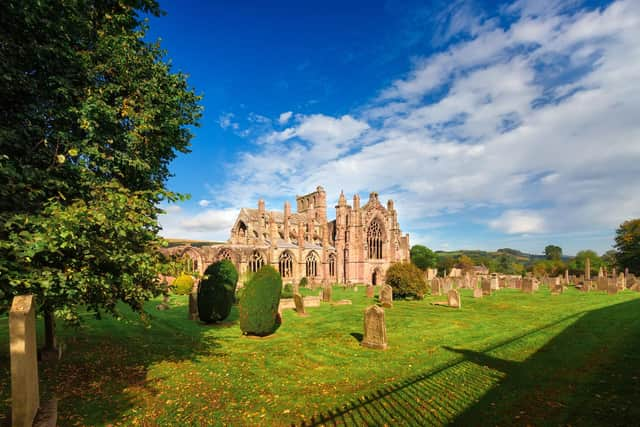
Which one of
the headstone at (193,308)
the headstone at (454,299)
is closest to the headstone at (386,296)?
the headstone at (454,299)

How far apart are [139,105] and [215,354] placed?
7669 mm

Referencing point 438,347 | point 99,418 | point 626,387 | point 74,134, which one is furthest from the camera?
point 438,347

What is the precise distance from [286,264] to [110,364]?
32735mm

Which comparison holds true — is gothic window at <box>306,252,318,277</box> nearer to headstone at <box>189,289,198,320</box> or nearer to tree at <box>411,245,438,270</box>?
headstone at <box>189,289,198,320</box>

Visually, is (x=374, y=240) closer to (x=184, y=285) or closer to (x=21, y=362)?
(x=184, y=285)

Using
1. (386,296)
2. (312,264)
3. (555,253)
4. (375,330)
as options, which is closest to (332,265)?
(312,264)

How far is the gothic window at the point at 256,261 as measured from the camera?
1529 inches

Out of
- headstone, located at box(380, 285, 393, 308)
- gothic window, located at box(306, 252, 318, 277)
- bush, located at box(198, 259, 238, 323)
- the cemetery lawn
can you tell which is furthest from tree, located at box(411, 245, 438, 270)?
bush, located at box(198, 259, 238, 323)

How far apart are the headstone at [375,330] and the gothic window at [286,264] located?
30.2m

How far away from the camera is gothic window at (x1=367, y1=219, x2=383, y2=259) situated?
151 feet

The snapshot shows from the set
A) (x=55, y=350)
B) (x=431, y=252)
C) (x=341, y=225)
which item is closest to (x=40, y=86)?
(x=55, y=350)

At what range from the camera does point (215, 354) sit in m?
10.2

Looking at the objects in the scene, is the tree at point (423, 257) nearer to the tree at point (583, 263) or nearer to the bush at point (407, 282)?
the tree at point (583, 263)

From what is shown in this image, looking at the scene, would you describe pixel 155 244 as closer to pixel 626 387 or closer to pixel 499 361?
pixel 499 361
